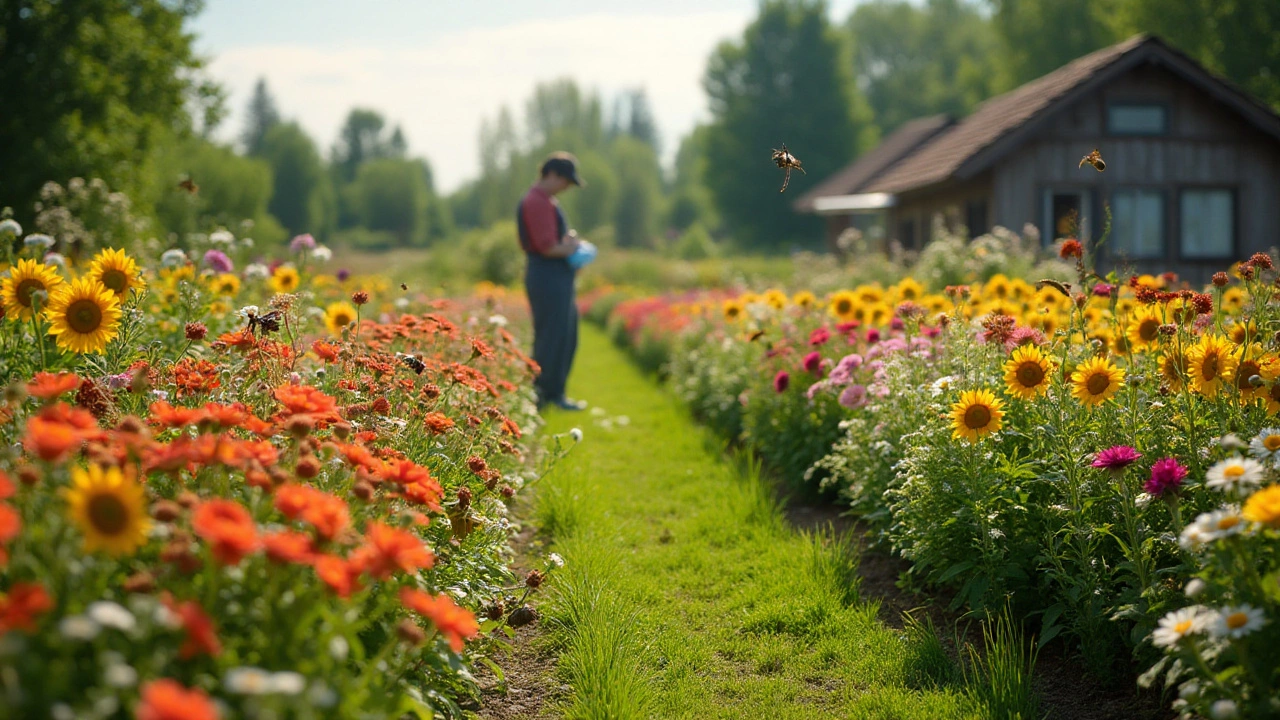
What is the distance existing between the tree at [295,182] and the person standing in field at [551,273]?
168ft

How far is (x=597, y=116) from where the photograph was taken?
206 feet

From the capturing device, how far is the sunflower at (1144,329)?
11.1 feet

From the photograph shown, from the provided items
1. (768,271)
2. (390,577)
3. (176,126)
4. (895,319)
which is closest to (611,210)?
(768,271)

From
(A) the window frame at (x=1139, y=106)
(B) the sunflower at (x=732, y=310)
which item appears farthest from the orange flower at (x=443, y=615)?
(A) the window frame at (x=1139, y=106)

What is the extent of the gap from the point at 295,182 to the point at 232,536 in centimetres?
5968

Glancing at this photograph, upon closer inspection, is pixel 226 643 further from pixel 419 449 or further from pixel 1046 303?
pixel 1046 303

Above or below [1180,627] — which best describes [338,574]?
above

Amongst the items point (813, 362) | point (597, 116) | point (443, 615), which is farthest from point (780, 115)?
point (443, 615)

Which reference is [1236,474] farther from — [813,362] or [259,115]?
[259,115]

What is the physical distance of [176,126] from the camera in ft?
54.4

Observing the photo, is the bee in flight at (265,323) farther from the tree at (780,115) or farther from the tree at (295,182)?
the tree at (295,182)

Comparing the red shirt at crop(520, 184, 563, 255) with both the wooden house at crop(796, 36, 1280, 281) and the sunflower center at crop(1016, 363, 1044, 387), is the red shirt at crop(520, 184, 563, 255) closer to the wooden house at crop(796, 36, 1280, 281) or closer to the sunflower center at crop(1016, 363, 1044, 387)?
the sunflower center at crop(1016, 363, 1044, 387)

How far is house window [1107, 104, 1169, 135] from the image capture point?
1542cm

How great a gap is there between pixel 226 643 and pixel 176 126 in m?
17.3
